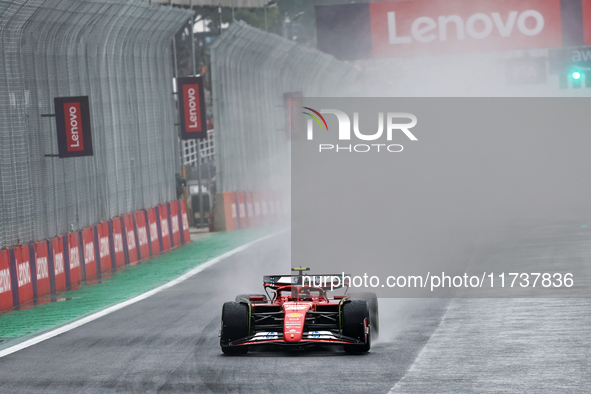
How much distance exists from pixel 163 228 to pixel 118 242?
2.75 metres

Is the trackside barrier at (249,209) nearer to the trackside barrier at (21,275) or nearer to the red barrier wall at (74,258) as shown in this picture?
the red barrier wall at (74,258)

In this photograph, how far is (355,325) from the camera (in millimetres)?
9633

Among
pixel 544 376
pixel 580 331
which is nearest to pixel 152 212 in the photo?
pixel 580 331

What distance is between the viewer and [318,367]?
355 inches

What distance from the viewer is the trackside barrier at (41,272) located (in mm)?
14797

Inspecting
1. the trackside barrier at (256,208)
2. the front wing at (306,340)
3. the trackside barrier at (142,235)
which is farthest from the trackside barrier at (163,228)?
the front wing at (306,340)

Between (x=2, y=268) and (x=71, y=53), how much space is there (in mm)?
5441

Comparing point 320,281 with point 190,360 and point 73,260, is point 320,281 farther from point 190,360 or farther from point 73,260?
point 73,260

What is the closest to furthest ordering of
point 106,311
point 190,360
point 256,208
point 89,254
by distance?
point 190,360 → point 106,311 → point 89,254 → point 256,208

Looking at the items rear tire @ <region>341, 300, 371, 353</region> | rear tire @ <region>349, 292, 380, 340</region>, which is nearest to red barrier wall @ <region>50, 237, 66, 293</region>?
rear tire @ <region>349, 292, 380, 340</region>

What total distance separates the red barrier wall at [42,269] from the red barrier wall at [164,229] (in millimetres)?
5897

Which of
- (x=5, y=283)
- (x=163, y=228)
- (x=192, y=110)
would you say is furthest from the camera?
(x=192, y=110)

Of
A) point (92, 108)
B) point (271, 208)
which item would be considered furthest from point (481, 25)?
point (92, 108)

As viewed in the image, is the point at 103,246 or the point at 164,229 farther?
the point at 164,229
